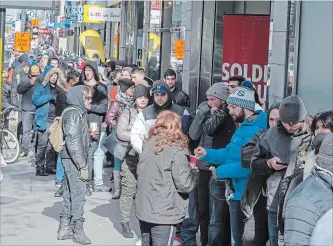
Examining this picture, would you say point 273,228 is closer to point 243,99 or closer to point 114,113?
point 243,99

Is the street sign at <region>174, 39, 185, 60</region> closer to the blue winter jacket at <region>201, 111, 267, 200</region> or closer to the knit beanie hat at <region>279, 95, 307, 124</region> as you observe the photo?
the blue winter jacket at <region>201, 111, 267, 200</region>

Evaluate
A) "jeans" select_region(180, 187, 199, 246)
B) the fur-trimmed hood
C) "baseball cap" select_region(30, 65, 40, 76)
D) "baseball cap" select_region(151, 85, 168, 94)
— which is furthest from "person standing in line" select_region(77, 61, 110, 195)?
"baseball cap" select_region(30, 65, 40, 76)

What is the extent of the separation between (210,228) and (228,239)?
0.24 metres

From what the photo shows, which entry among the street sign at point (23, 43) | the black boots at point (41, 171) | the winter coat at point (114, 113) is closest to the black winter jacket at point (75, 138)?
the winter coat at point (114, 113)

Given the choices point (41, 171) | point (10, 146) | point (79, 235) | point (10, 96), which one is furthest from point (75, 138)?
point (10, 96)

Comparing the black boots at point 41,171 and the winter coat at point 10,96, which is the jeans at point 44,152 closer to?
the black boots at point 41,171

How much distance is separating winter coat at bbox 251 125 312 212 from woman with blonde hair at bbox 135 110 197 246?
648 millimetres

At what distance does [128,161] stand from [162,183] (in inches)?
107

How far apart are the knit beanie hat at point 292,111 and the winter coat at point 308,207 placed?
6.58ft

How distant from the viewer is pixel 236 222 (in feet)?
25.9

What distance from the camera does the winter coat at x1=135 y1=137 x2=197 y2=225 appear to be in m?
7.12

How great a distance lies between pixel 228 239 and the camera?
8.79 m

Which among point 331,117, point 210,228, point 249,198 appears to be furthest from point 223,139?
point 331,117

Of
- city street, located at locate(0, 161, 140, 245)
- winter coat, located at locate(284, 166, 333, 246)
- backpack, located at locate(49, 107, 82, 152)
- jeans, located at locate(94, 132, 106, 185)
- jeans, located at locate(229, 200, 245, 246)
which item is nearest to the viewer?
winter coat, located at locate(284, 166, 333, 246)
